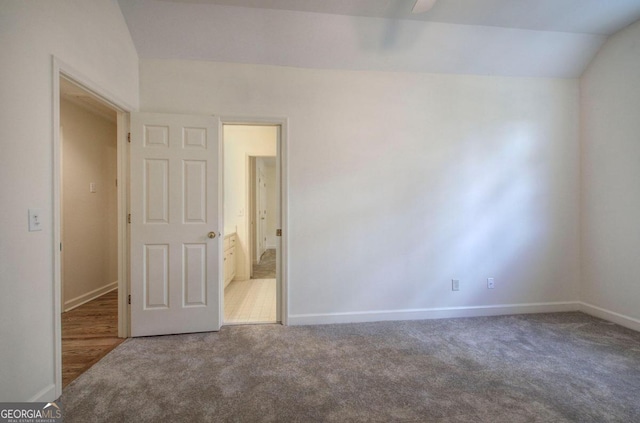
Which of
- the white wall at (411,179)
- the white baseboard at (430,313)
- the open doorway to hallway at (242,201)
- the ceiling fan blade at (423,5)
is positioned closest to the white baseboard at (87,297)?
the open doorway to hallway at (242,201)

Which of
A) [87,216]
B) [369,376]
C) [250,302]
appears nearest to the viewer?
[369,376]

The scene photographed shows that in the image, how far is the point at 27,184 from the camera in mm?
1504

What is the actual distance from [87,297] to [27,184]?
8.85ft

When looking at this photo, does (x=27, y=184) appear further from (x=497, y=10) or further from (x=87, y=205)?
(x=497, y=10)

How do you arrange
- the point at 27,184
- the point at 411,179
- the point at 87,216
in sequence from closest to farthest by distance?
the point at 27,184 → the point at 411,179 → the point at 87,216

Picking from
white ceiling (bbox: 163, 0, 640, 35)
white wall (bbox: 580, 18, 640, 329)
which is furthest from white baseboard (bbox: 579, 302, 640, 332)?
white ceiling (bbox: 163, 0, 640, 35)

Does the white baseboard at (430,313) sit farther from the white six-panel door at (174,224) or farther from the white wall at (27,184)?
the white wall at (27,184)

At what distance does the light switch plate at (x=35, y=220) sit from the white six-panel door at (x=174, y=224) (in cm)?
86

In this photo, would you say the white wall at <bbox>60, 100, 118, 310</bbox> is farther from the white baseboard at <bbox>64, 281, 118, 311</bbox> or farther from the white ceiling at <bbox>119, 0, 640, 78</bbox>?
the white ceiling at <bbox>119, 0, 640, 78</bbox>

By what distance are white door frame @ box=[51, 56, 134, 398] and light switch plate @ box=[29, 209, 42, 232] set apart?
0.09 meters

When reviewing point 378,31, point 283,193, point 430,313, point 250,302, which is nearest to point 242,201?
point 250,302

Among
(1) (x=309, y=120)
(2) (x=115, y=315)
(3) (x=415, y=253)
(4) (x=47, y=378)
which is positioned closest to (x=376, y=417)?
(3) (x=415, y=253)

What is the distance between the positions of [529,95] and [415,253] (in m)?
2.28

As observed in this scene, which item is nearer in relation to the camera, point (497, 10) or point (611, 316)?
point (497, 10)
